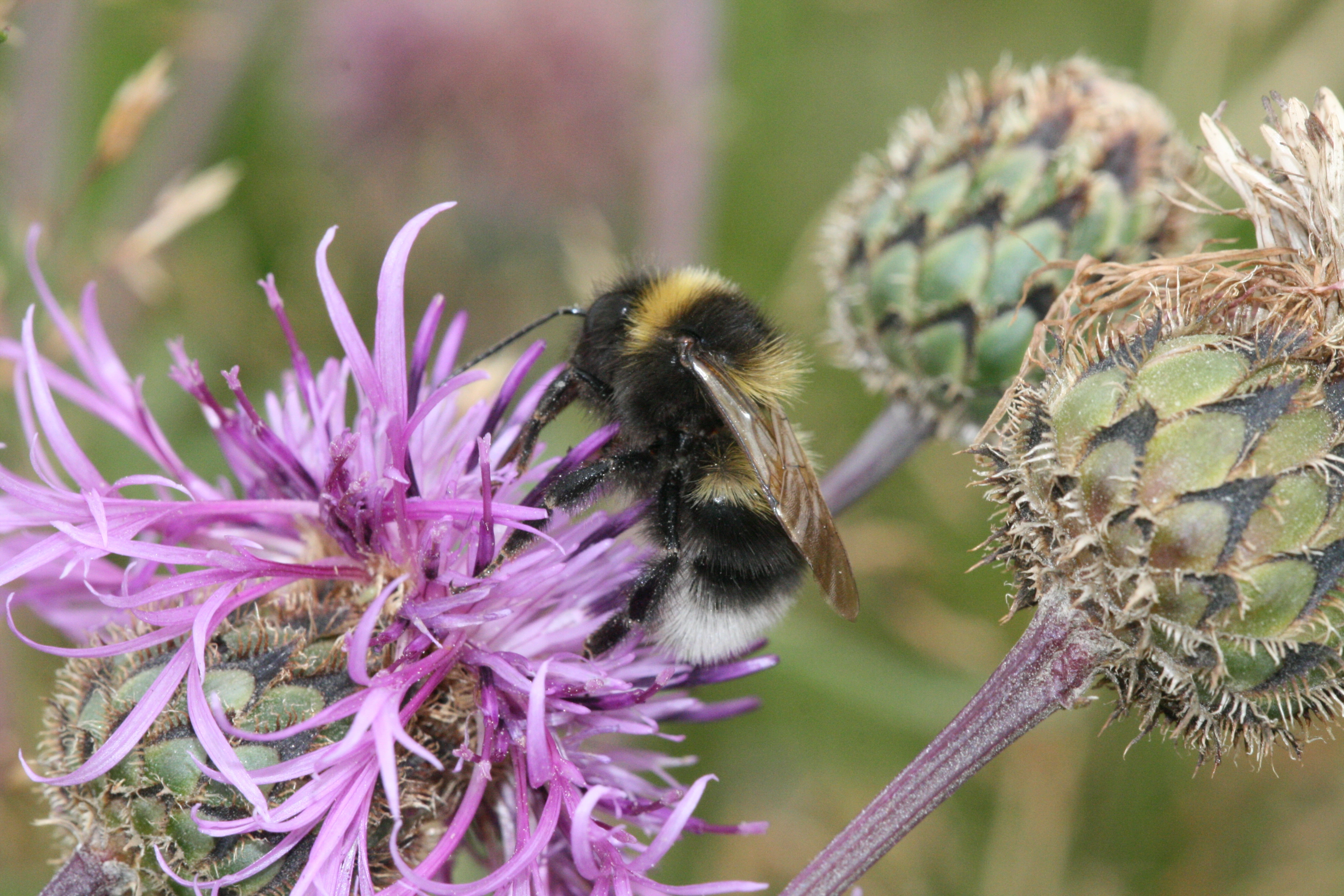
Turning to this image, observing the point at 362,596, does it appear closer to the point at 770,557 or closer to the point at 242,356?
the point at 770,557

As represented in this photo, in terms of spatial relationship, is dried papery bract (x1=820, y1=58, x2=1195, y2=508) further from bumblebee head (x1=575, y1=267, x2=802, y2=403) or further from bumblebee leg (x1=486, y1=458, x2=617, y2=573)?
bumblebee leg (x1=486, y1=458, x2=617, y2=573)

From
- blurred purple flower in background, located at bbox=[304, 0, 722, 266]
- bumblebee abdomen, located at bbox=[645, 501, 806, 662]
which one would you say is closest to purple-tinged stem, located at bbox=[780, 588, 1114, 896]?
bumblebee abdomen, located at bbox=[645, 501, 806, 662]

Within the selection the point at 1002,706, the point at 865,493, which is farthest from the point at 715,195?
the point at 1002,706

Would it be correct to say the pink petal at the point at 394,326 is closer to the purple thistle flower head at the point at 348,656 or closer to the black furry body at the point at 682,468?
the purple thistle flower head at the point at 348,656

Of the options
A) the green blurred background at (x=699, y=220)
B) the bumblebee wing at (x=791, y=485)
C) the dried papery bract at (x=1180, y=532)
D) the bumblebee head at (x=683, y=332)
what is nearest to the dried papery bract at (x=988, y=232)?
the green blurred background at (x=699, y=220)

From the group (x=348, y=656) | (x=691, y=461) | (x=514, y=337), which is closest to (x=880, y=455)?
(x=691, y=461)
